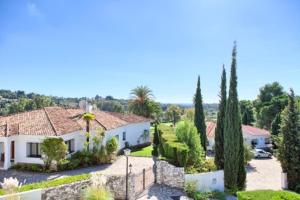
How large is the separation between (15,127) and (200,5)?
60.8 ft

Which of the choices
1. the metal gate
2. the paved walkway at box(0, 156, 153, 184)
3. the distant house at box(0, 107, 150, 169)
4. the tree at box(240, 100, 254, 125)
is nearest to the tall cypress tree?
the paved walkway at box(0, 156, 153, 184)

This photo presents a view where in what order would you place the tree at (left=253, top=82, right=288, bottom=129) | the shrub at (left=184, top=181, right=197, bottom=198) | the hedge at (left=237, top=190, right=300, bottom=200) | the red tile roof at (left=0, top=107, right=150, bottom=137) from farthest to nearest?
the tree at (left=253, top=82, right=288, bottom=129) < the red tile roof at (left=0, top=107, right=150, bottom=137) < the shrub at (left=184, top=181, right=197, bottom=198) < the hedge at (left=237, top=190, right=300, bottom=200)

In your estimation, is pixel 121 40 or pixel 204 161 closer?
pixel 204 161

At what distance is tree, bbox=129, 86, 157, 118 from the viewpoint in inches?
2137

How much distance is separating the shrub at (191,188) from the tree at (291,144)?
357 inches

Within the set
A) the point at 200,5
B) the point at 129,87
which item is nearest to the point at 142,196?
the point at 200,5

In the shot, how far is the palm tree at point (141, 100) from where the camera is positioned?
54281 mm

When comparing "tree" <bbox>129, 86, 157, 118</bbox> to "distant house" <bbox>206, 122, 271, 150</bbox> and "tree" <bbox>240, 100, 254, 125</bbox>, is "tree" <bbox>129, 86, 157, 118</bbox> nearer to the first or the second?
"distant house" <bbox>206, 122, 271, 150</bbox>

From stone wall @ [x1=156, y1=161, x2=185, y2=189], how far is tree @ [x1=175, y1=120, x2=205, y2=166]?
2.44m

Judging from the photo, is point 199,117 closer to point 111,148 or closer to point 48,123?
point 111,148

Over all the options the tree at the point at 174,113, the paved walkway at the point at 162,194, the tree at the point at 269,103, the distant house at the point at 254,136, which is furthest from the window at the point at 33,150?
the tree at the point at 174,113

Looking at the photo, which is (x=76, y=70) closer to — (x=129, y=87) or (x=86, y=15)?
(x=129, y=87)

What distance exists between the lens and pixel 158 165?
22125 mm

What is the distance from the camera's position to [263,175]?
3195 cm
